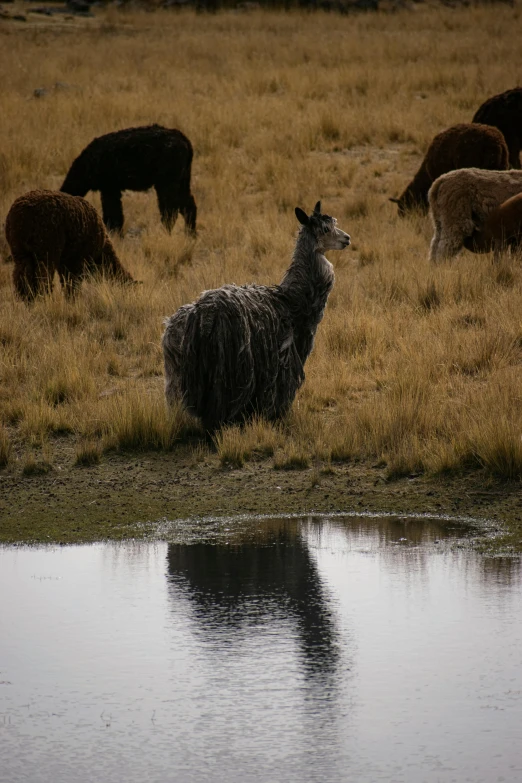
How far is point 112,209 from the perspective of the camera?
52.2ft

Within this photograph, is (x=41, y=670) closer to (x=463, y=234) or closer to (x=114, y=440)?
(x=114, y=440)

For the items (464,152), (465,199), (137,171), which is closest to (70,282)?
(137,171)

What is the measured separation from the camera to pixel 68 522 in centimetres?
696

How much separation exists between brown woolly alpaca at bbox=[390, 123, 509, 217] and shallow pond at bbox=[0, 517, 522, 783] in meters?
10.3

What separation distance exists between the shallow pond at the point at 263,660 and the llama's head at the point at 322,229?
305 cm

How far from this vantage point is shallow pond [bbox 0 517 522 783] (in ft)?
13.1

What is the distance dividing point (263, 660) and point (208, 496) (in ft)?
8.86

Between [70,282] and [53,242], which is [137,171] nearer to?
[70,282]

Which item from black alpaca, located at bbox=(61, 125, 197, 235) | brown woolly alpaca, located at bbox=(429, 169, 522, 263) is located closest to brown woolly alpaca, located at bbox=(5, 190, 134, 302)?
black alpaca, located at bbox=(61, 125, 197, 235)

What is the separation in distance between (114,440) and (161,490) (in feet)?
3.42

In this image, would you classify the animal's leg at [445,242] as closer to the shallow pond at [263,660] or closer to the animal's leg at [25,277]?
the animal's leg at [25,277]

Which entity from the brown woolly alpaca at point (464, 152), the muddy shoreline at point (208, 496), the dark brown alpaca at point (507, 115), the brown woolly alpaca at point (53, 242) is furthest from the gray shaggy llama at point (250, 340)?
the dark brown alpaca at point (507, 115)

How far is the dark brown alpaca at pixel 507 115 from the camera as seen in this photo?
17938 mm

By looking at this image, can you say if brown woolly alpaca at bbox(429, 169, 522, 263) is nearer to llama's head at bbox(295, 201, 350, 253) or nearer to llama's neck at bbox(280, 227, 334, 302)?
llama's head at bbox(295, 201, 350, 253)
